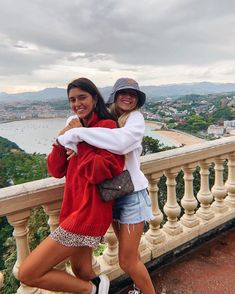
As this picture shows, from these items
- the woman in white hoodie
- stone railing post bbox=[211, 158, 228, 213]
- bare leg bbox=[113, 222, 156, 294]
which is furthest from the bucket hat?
stone railing post bbox=[211, 158, 228, 213]

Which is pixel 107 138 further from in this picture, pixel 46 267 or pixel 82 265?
pixel 82 265

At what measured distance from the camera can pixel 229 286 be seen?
246cm

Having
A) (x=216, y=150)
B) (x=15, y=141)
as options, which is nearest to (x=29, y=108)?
(x=216, y=150)

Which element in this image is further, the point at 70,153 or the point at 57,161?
the point at 57,161

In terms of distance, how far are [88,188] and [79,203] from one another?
105 mm

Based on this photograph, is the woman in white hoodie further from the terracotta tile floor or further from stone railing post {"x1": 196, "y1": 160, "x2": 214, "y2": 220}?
stone railing post {"x1": 196, "y1": 160, "x2": 214, "y2": 220}

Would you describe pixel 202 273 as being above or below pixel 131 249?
below

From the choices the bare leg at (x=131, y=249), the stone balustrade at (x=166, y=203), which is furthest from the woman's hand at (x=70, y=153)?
the bare leg at (x=131, y=249)

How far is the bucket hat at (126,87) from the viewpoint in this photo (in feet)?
6.20

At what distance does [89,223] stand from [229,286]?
1651 millimetres

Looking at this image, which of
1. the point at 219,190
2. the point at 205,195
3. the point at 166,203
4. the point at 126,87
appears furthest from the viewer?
the point at 219,190

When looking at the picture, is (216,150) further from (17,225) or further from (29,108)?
(29,108)

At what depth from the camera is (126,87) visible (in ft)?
6.15

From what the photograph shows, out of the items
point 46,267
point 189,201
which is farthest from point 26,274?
point 189,201
